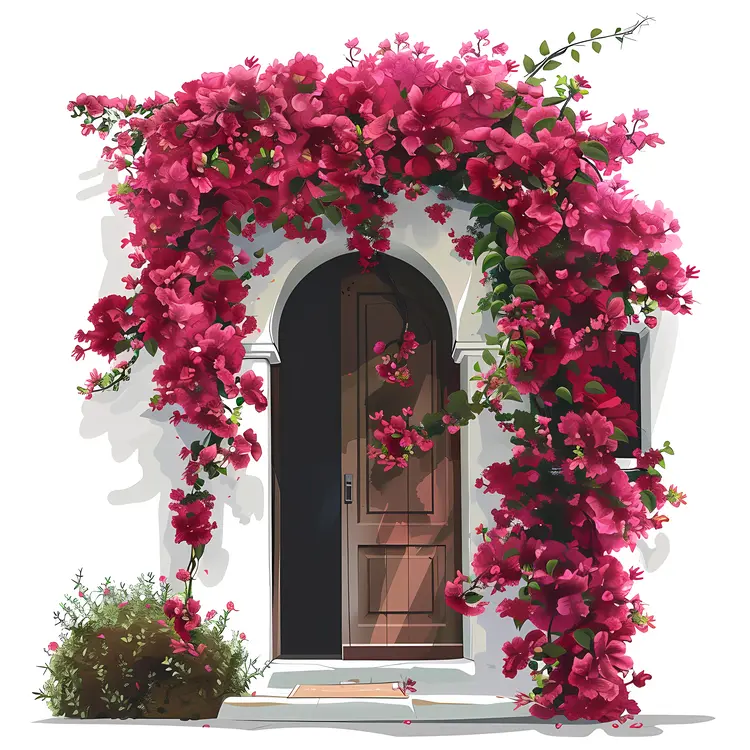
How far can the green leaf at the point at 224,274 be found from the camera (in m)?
4.05

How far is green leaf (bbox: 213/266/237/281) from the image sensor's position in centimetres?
405

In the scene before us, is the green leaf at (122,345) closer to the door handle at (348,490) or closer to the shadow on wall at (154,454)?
the shadow on wall at (154,454)

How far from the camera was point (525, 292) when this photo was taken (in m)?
3.89

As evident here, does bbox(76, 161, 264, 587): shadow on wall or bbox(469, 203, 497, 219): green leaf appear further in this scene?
bbox(76, 161, 264, 587): shadow on wall

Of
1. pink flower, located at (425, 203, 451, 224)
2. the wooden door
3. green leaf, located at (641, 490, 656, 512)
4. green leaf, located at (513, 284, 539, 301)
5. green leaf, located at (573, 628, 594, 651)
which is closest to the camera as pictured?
green leaf, located at (573, 628, 594, 651)

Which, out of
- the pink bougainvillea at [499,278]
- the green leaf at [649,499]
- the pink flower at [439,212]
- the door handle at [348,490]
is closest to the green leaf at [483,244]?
the pink bougainvillea at [499,278]

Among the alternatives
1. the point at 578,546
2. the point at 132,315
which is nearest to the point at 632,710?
the point at 578,546

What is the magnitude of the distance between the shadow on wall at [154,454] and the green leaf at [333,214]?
1263mm

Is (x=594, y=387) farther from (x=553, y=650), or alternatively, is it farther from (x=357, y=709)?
(x=357, y=709)

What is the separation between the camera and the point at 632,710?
3898 mm

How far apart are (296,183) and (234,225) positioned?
401 millimetres

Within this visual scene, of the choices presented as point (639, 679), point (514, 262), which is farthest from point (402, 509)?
point (514, 262)

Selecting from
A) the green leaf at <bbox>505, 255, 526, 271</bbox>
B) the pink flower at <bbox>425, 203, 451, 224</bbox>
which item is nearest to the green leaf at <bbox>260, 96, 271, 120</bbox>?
the pink flower at <bbox>425, 203, 451, 224</bbox>

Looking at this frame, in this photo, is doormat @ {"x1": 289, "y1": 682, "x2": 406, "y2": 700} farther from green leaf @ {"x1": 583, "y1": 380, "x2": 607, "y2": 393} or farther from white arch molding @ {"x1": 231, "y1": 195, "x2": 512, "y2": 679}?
green leaf @ {"x1": 583, "y1": 380, "x2": 607, "y2": 393}
